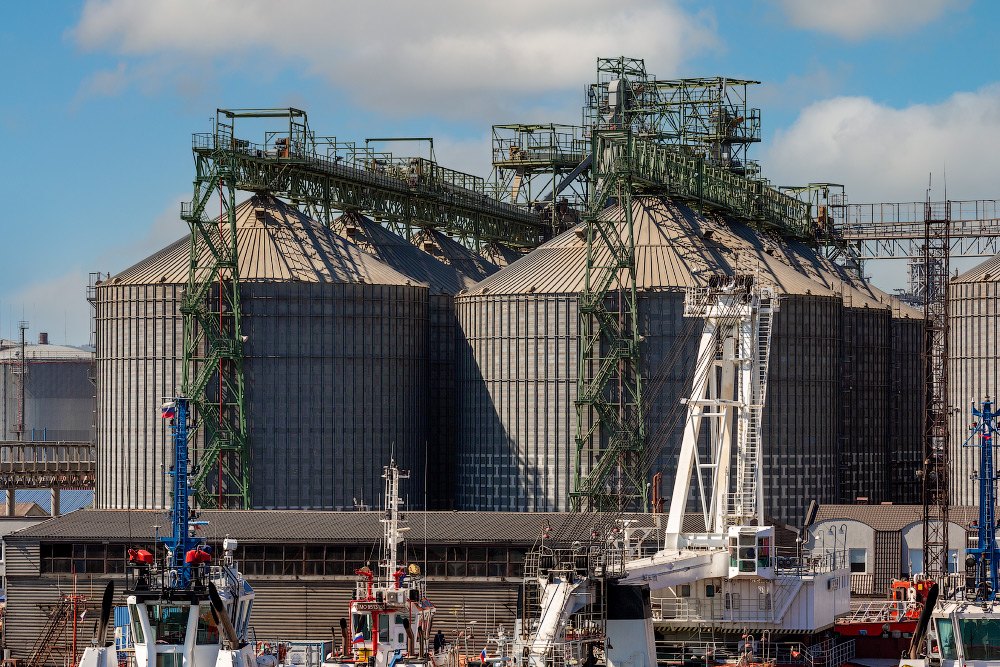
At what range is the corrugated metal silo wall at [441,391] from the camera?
118 metres

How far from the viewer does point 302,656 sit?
84.1 metres

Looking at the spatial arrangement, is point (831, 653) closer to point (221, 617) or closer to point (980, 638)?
point (980, 638)

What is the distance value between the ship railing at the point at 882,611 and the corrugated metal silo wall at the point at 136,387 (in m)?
42.9

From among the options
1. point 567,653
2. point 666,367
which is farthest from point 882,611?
point 567,653

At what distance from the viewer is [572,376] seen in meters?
109

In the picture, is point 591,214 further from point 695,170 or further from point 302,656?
point 302,656

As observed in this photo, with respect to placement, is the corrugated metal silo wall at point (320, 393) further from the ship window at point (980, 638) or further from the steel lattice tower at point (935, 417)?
the ship window at point (980, 638)

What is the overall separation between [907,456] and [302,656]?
6332 cm

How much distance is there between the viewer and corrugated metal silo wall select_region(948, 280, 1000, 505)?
111m

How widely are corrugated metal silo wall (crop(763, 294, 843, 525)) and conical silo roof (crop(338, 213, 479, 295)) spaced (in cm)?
2756

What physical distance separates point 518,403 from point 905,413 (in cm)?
3859

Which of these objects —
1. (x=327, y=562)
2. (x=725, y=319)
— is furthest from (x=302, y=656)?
(x=725, y=319)

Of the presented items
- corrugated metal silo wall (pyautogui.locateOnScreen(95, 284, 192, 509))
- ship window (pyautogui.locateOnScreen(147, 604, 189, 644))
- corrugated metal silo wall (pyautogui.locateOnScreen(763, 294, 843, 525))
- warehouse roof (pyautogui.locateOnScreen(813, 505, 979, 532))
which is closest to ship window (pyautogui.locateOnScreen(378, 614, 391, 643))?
ship window (pyautogui.locateOnScreen(147, 604, 189, 644))

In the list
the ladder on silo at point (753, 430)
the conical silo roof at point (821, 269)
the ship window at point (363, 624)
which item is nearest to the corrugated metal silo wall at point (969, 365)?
the conical silo roof at point (821, 269)
